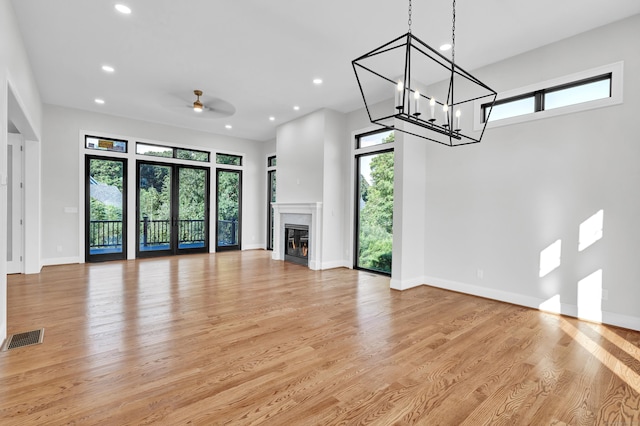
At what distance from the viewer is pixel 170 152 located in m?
7.77

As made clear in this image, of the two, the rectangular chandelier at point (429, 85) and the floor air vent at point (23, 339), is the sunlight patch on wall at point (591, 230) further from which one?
the floor air vent at point (23, 339)

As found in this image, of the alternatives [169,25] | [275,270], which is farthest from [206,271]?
[169,25]

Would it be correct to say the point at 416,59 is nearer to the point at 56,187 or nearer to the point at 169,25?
the point at 169,25

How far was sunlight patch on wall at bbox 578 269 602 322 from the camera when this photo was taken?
343 centimetres

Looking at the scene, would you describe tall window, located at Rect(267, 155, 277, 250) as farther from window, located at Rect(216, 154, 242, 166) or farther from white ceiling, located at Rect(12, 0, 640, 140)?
white ceiling, located at Rect(12, 0, 640, 140)

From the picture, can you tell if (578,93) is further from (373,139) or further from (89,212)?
(89,212)

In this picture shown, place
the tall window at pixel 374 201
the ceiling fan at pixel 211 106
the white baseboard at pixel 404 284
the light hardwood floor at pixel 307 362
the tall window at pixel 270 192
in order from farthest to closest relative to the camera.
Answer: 1. the tall window at pixel 270 192
2. the tall window at pixel 374 201
3. the ceiling fan at pixel 211 106
4. the white baseboard at pixel 404 284
5. the light hardwood floor at pixel 307 362

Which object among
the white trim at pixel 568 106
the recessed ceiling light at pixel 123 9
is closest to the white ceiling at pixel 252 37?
the recessed ceiling light at pixel 123 9

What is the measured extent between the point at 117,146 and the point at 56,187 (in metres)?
1.45

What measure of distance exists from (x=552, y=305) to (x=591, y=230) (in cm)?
99

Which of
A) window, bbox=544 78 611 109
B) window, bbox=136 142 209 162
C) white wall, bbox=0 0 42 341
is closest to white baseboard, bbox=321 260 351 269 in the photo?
window, bbox=544 78 611 109

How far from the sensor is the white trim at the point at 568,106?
11.0ft

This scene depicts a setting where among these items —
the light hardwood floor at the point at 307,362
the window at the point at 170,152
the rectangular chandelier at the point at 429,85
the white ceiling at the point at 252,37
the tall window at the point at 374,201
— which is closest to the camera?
the light hardwood floor at the point at 307,362

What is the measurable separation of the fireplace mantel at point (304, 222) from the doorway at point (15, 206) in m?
4.69
